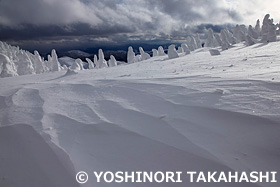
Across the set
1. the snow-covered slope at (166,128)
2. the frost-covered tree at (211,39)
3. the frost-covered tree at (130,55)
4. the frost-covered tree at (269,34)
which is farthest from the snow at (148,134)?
the frost-covered tree at (211,39)

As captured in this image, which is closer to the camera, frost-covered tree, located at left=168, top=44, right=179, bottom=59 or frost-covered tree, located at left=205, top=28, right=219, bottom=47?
frost-covered tree, located at left=168, top=44, right=179, bottom=59

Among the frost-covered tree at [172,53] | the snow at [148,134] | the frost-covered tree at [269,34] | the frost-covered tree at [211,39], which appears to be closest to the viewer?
the snow at [148,134]

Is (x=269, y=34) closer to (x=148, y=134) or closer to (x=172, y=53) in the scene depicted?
(x=172, y=53)

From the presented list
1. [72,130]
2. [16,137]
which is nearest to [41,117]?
[16,137]

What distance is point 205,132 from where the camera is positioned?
2.10 m

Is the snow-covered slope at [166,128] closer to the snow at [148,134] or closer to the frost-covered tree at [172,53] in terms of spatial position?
the snow at [148,134]

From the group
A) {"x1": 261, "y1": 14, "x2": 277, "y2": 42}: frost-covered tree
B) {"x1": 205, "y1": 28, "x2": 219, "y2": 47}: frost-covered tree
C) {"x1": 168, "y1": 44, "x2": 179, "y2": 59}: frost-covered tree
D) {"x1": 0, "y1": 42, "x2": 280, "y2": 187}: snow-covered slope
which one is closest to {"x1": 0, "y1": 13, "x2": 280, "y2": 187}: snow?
{"x1": 0, "y1": 42, "x2": 280, "y2": 187}: snow-covered slope

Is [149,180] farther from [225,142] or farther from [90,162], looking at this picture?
[225,142]

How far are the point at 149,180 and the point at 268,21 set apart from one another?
33085mm

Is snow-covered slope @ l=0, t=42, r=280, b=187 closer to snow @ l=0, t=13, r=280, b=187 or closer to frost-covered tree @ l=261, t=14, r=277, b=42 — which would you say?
snow @ l=0, t=13, r=280, b=187

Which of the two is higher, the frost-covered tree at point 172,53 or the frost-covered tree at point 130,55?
the frost-covered tree at point 130,55

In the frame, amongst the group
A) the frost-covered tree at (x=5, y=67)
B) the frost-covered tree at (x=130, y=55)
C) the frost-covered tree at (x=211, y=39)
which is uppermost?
the frost-covered tree at (x=211, y=39)

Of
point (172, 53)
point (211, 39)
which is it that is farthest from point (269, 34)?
point (211, 39)

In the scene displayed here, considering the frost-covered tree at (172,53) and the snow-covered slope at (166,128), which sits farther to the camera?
the frost-covered tree at (172,53)
